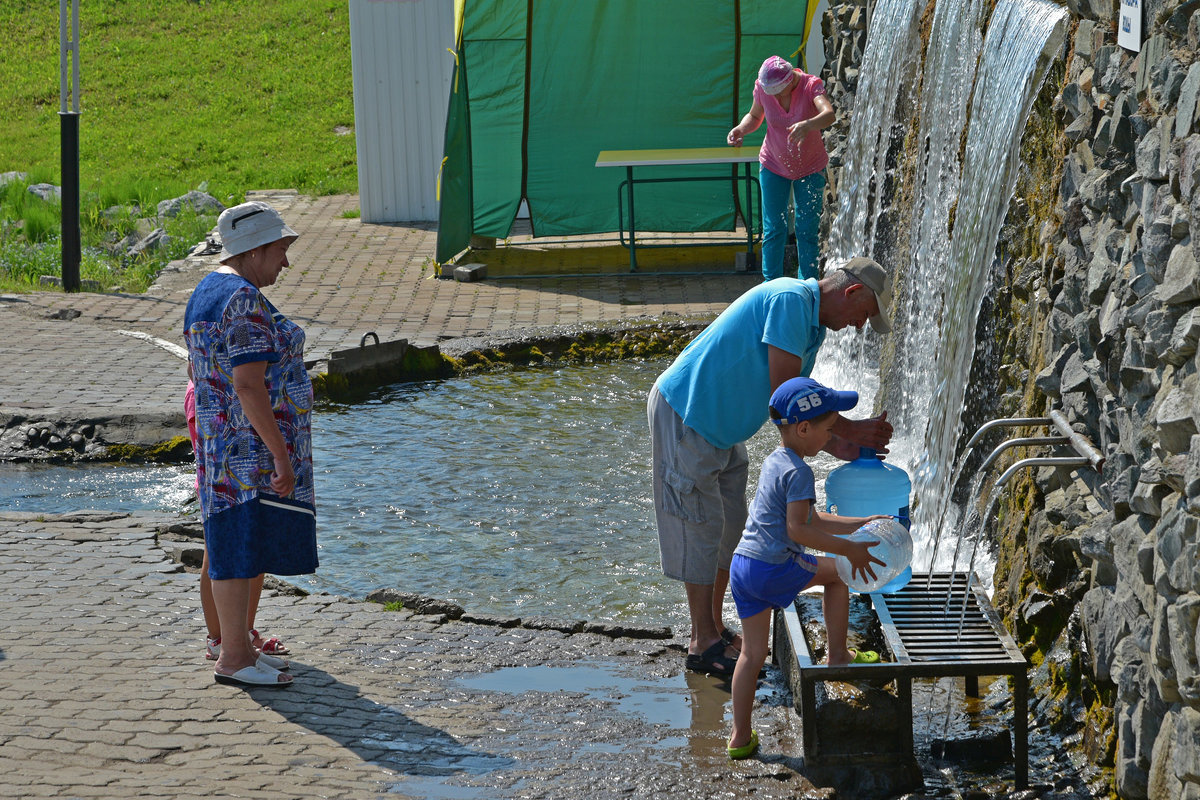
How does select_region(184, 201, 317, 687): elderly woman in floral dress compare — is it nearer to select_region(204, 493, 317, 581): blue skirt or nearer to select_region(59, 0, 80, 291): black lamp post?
select_region(204, 493, 317, 581): blue skirt

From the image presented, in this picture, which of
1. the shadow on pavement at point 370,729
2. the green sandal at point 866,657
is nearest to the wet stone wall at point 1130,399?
the green sandal at point 866,657

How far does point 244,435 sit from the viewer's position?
15.2 ft

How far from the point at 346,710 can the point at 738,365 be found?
5.86ft

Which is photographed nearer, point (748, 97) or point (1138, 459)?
point (1138, 459)

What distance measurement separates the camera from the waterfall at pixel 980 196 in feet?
18.7

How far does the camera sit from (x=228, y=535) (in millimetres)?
4664

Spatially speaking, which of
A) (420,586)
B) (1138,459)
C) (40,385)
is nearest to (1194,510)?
(1138,459)

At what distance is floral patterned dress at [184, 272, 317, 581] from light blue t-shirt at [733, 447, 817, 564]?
5.26 feet

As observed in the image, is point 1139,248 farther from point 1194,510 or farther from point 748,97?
point 748,97

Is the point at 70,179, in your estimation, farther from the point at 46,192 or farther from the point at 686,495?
the point at 686,495

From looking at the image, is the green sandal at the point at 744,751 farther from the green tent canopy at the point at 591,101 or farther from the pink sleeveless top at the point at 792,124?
the green tent canopy at the point at 591,101

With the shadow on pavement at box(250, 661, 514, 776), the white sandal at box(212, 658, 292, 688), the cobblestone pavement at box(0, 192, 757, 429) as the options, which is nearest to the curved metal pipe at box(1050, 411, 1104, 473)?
the shadow on pavement at box(250, 661, 514, 776)

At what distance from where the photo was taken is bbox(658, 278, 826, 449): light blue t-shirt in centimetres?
455

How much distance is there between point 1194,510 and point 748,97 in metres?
10.8
